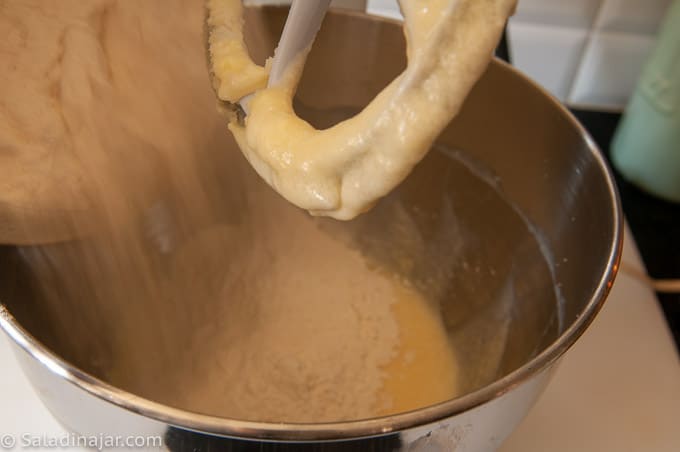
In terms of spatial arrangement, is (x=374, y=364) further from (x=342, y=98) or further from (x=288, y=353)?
(x=342, y=98)

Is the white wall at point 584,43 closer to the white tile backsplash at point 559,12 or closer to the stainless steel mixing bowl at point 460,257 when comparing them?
the white tile backsplash at point 559,12

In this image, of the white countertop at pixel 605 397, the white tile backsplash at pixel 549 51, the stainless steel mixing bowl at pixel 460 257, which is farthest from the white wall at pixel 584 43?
the white countertop at pixel 605 397

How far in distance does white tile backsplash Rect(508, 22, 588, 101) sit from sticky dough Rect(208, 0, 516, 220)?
1.49 feet

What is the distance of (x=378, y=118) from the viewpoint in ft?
1.02

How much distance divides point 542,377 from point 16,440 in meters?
0.36

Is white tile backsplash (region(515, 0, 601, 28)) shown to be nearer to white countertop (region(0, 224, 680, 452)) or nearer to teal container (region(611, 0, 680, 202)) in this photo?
teal container (region(611, 0, 680, 202))

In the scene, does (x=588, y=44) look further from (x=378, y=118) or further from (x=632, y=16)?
(x=378, y=118)

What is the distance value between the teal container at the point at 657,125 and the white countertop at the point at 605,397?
0.17m

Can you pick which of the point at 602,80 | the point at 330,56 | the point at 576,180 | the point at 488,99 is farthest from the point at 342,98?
the point at 602,80

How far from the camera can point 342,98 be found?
2.12ft

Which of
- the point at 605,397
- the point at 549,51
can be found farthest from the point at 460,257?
the point at 549,51

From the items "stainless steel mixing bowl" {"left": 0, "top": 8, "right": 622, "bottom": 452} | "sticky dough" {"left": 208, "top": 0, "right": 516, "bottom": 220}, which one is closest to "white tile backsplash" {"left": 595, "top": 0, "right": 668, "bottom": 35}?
"stainless steel mixing bowl" {"left": 0, "top": 8, "right": 622, "bottom": 452}

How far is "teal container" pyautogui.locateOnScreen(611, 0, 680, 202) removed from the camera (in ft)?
2.15

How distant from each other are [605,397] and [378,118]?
0.35m
